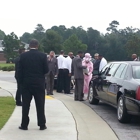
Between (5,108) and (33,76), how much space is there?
3.45m

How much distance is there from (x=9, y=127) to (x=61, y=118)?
174 cm

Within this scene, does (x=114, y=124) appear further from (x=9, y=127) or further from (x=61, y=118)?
(x=9, y=127)

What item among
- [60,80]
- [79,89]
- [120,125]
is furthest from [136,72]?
[60,80]

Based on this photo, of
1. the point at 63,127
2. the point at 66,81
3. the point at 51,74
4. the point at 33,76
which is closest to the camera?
the point at 33,76

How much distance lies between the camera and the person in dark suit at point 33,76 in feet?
28.6

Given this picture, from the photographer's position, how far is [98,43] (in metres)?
96.0

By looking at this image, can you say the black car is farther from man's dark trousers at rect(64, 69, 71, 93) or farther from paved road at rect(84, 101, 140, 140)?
man's dark trousers at rect(64, 69, 71, 93)

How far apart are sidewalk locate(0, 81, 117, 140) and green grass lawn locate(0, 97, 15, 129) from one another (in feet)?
0.41

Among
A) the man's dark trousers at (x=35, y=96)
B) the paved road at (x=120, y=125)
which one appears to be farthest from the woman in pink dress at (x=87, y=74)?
the man's dark trousers at (x=35, y=96)

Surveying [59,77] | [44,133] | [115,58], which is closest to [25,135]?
[44,133]

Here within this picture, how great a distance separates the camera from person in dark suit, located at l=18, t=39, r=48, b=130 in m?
8.70

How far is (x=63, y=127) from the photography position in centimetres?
931

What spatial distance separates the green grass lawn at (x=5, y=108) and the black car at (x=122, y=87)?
2658 mm

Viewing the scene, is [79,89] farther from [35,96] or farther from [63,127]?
[35,96]
